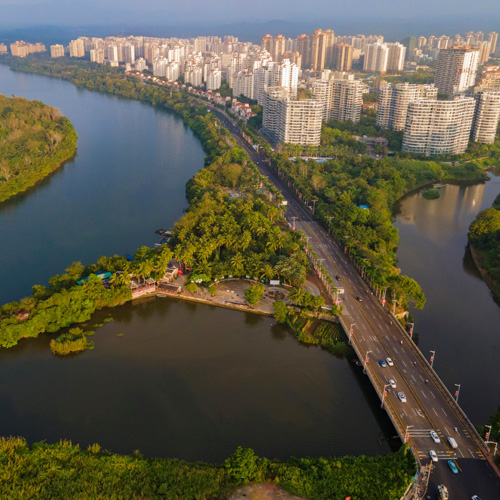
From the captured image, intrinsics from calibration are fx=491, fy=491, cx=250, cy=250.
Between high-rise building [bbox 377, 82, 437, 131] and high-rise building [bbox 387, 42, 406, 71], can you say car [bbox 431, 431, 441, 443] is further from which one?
high-rise building [bbox 387, 42, 406, 71]

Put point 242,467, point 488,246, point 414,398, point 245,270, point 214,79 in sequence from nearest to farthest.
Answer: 1. point 242,467
2. point 414,398
3. point 245,270
4. point 488,246
5. point 214,79

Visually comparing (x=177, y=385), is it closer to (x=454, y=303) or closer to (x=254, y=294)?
(x=254, y=294)

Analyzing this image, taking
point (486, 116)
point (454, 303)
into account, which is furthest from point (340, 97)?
point (454, 303)

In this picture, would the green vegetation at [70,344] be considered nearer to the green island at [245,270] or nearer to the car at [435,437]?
the green island at [245,270]

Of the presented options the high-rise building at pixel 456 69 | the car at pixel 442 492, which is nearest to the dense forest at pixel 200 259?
the car at pixel 442 492

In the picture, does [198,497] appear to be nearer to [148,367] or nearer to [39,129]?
[148,367]

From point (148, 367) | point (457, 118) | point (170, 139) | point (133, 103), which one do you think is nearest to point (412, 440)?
point (148, 367)
